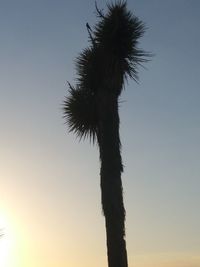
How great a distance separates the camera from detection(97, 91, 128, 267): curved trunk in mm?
14453

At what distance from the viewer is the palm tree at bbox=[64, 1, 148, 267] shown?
48.5 feet

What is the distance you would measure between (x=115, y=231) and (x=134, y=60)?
526 centimetres

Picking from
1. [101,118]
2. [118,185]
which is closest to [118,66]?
[101,118]

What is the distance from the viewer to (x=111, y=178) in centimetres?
1505

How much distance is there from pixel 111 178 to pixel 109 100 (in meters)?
2.19

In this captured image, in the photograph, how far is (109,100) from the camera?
53.0ft

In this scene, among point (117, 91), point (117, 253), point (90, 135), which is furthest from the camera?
point (90, 135)

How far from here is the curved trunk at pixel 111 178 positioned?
47.4 ft

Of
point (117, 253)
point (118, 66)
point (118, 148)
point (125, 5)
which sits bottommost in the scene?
point (117, 253)

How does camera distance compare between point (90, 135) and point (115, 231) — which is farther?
point (90, 135)

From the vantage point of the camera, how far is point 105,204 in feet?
49.1

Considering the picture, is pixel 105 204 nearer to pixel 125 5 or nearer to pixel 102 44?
pixel 102 44

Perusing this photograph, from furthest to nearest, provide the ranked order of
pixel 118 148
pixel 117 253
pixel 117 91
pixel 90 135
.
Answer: pixel 90 135 < pixel 117 91 < pixel 118 148 < pixel 117 253

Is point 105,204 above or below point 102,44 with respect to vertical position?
below
